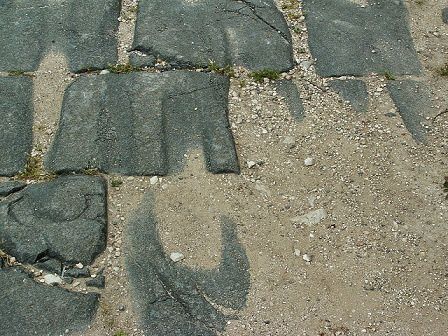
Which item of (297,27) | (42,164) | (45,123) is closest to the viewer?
(42,164)

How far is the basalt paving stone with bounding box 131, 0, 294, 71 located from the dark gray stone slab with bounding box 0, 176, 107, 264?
1305 mm

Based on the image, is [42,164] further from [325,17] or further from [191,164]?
[325,17]

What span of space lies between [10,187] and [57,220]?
41cm

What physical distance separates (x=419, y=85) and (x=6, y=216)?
2.90 metres

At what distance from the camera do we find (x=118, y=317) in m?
3.17

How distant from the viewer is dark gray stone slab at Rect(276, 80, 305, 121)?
429cm

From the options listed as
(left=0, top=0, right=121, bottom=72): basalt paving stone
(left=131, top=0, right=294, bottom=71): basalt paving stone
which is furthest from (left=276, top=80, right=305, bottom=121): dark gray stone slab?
(left=0, top=0, right=121, bottom=72): basalt paving stone

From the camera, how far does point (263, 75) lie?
454cm

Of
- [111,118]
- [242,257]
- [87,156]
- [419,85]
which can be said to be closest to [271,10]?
[419,85]

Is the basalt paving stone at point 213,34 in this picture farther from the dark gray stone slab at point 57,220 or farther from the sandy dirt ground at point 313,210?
the dark gray stone slab at point 57,220

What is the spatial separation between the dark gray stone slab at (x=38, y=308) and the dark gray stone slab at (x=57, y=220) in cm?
16

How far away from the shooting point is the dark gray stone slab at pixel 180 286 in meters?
3.15

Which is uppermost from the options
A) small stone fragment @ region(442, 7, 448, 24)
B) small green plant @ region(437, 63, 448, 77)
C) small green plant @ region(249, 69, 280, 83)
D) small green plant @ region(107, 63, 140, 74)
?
small green plant @ region(107, 63, 140, 74)

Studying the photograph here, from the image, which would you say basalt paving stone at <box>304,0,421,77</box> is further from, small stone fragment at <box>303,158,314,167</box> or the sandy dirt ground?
small stone fragment at <box>303,158,314,167</box>
